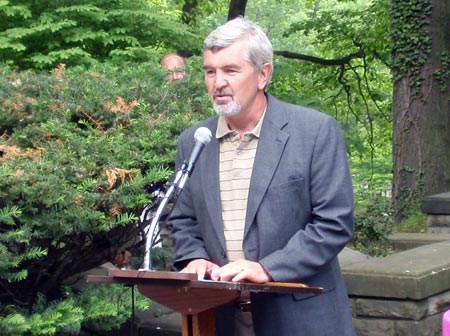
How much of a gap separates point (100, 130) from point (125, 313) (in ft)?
2.90

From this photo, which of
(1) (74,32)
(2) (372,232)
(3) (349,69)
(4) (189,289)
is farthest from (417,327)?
(3) (349,69)

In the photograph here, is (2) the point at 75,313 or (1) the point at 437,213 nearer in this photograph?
(2) the point at 75,313

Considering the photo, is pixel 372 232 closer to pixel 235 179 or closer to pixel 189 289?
pixel 235 179

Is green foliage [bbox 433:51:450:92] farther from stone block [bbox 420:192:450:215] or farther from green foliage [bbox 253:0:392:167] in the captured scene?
green foliage [bbox 253:0:392:167]

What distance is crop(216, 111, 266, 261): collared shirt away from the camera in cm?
352

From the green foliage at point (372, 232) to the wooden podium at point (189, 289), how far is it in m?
3.81

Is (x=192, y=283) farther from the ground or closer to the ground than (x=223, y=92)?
closer to the ground

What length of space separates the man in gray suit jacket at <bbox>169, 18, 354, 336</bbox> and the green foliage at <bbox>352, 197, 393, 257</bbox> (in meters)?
3.47

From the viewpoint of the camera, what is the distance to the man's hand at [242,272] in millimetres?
3219

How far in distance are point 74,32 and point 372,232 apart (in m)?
2.66

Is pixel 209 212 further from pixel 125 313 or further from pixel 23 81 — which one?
pixel 23 81

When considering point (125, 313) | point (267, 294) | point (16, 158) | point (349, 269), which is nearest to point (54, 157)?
point (16, 158)

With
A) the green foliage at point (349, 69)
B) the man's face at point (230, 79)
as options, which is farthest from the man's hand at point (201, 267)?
the green foliage at point (349, 69)

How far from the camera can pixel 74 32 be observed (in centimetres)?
712
